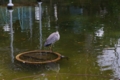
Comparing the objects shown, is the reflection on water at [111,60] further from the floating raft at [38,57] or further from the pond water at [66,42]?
the floating raft at [38,57]

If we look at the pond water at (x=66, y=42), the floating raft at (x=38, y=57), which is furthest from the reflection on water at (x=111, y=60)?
the floating raft at (x=38, y=57)

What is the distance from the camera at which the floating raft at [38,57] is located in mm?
6688

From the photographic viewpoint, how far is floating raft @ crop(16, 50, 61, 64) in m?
6.69

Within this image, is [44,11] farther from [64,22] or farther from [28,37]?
[28,37]

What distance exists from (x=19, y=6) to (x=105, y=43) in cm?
958

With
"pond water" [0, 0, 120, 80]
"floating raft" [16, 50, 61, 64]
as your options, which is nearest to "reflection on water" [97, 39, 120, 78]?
"pond water" [0, 0, 120, 80]

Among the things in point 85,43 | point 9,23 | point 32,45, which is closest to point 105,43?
point 85,43

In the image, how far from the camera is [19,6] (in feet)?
55.8

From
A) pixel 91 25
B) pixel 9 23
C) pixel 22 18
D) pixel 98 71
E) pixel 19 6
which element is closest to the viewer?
pixel 98 71

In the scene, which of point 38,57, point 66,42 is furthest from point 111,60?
point 66,42

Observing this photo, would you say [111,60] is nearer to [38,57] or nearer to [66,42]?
[38,57]

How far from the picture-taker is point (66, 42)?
8.64 metres

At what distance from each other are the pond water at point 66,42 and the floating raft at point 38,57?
117 millimetres

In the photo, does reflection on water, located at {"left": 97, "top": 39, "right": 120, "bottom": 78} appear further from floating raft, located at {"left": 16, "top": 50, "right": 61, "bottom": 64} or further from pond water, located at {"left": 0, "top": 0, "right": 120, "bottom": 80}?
floating raft, located at {"left": 16, "top": 50, "right": 61, "bottom": 64}
